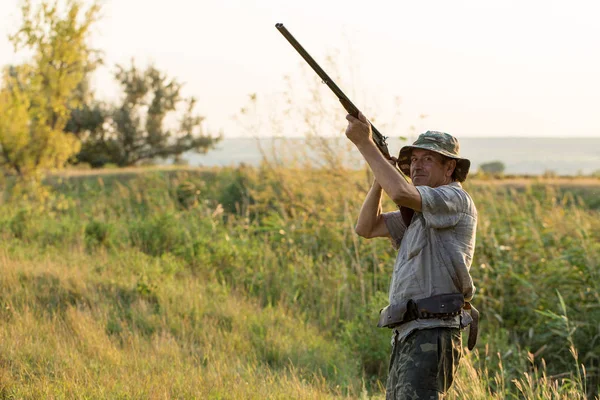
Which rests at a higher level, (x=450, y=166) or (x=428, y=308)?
(x=450, y=166)

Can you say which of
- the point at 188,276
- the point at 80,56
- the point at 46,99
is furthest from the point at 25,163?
the point at 188,276

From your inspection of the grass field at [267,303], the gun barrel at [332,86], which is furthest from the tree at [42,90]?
the gun barrel at [332,86]

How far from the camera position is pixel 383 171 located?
3.54 metres

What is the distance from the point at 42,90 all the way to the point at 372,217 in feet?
31.1

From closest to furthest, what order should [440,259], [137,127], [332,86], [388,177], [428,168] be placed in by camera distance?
1. [388,177]
2. [440,259]
3. [428,168]
4. [332,86]
5. [137,127]

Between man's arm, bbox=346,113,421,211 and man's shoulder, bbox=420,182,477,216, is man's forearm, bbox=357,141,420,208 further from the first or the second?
man's shoulder, bbox=420,182,477,216

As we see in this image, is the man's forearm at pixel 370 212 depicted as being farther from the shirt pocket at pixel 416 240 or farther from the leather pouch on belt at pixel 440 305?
the leather pouch on belt at pixel 440 305

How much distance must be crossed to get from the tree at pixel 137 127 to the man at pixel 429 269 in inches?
945

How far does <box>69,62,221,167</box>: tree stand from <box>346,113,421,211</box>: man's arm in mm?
24039

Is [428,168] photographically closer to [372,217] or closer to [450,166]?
[450,166]

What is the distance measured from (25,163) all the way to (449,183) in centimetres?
996

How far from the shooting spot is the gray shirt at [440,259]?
3.71m

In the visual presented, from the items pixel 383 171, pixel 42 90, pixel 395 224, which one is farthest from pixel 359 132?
pixel 42 90

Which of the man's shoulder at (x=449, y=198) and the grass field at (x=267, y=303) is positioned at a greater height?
the man's shoulder at (x=449, y=198)
